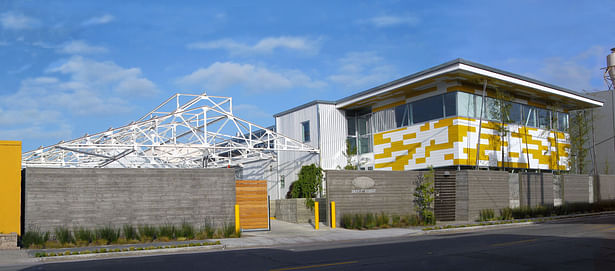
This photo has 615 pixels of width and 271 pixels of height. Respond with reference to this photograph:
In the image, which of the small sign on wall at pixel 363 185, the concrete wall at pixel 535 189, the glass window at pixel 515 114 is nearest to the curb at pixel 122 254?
the small sign on wall at pixel 363 185

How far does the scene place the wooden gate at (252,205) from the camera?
23.3 m

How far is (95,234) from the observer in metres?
19.1

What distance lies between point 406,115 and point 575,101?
13547 mm

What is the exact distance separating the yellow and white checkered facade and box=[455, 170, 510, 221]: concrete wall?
4.83 ft

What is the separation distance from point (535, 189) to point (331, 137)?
12.9m

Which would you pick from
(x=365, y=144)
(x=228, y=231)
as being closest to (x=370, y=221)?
(x=228, y=231)

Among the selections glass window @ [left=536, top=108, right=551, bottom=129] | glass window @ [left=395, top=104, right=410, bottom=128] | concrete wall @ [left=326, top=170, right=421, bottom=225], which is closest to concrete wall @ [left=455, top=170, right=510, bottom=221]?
concrete wall @ [left=326, top=170, right=421, bottom=225]

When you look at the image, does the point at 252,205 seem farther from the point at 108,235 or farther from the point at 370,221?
the point at 108,235

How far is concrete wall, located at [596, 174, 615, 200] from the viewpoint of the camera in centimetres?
3750

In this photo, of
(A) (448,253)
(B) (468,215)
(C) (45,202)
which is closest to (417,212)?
(B) (468,215)

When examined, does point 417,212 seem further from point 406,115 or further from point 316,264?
point 316,264

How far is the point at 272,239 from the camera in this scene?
20078 mm

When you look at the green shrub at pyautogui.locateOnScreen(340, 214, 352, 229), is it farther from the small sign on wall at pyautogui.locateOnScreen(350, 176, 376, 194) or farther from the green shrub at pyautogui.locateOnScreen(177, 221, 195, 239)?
the green shrub at pyautogui.locateOnScreen(177, 221, 195, 239)

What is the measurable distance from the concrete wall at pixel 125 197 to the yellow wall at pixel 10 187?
0.59 metres
